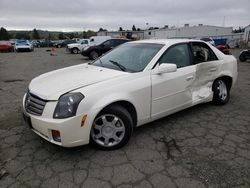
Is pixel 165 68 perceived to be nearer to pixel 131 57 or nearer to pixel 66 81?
pixel 131 57

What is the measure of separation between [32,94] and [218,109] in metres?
3.61

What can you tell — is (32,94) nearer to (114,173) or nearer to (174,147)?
(114,173)

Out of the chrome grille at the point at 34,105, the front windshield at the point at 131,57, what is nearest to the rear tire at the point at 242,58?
the front windshield at the point at 131,57

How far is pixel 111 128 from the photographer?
9.29 ft

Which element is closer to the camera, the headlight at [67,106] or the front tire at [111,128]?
the headlight at [67,106]

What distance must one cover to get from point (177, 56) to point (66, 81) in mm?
1949

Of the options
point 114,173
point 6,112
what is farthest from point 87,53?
point 114,173

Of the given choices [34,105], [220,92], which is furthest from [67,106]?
[220,92]

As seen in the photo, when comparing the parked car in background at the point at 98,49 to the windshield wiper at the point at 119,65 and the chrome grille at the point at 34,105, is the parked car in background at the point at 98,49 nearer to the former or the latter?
the windshield wiper at the point at 119,65

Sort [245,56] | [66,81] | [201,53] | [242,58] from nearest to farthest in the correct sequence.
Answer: [66,81] < [201,53] < [245,56] < [242,58]

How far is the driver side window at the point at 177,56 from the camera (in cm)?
344

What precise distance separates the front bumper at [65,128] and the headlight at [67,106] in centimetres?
5

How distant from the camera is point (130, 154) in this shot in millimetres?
2797

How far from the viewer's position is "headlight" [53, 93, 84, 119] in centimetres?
244
